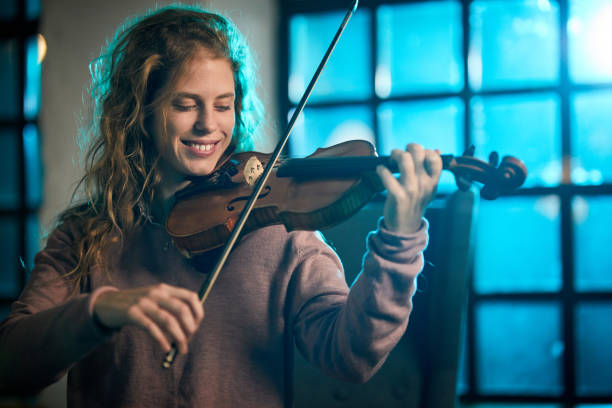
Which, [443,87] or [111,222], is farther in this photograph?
[443,87]

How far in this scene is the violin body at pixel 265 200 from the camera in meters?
0.58

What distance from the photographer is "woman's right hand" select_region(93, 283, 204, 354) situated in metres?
0.43

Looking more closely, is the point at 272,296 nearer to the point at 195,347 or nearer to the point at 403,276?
the point at 195,347

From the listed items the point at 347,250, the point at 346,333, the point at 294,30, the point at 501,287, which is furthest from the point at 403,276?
the point at 294,30

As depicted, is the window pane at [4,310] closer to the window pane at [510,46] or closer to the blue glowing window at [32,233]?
the blue glowing window at [32,233]

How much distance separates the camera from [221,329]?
0.66m

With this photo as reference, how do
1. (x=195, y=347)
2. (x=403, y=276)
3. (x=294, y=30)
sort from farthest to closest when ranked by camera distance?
1. (x=294, y=30)
2. (x=195, y=347)
3. (x=403, y=276)

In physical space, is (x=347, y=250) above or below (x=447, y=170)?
below

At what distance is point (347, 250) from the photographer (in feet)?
2.39

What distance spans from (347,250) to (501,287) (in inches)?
30.5

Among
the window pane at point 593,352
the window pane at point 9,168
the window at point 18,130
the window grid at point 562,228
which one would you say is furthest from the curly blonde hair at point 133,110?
the window pane at point 593,352

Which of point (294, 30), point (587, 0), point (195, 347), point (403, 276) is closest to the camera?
point (403, 276)

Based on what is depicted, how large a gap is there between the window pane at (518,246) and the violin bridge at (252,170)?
0.80 metres

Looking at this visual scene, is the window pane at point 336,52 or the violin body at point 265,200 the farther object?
the window pane at point 336,52
